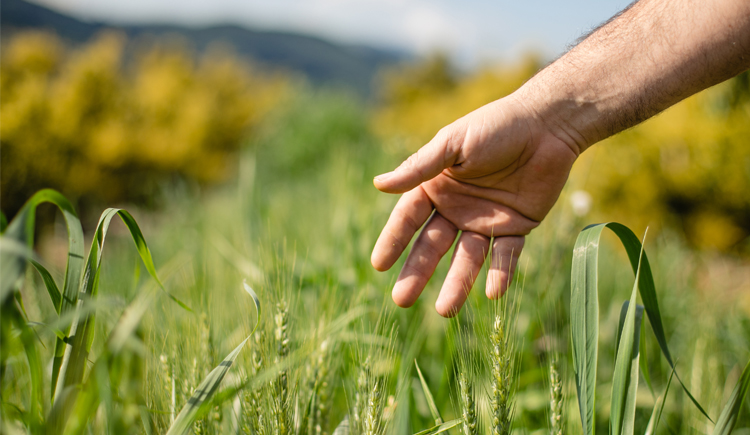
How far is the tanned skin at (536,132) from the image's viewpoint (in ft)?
2.69

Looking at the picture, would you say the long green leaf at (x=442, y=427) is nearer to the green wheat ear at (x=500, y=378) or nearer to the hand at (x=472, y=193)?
the green wheat ear at (x=500, y=378)

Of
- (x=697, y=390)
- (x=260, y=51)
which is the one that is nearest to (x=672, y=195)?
(x=697, y=390)

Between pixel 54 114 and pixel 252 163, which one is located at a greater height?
Answer: pixel 54 114

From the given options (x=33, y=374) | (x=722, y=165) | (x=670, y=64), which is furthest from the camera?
(x=722, y=165)

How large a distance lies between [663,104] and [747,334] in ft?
3.55

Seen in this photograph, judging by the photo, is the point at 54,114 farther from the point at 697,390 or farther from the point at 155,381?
the point at 697,390

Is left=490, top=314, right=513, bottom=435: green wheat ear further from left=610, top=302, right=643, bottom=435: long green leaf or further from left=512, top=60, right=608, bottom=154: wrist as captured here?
left=512, top=60, right=608, bottom=154: wrist

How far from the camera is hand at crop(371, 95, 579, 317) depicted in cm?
85

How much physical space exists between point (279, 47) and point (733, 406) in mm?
42491

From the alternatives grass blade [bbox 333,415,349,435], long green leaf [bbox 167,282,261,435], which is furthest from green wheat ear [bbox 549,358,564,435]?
long green leaf [bbox 167,282,261,435]

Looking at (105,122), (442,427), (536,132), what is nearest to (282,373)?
(442,427)

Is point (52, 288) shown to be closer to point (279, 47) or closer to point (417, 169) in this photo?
point (417, 169)

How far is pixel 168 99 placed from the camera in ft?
27.2

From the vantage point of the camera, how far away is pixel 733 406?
0.53 m
